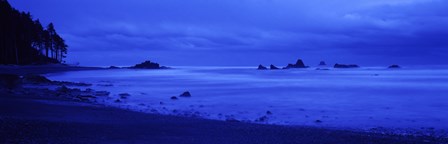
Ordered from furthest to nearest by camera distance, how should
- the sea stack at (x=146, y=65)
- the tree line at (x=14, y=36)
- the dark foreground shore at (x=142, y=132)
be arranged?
1. the sea stack at (x=146, y=65)
2. the tree line at (x=14, y=36)
3. the dark foreground shore at (x=142, y=132)

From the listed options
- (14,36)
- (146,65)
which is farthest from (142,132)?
(146,65)

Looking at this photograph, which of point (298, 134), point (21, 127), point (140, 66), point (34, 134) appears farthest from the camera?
point (140, 66)

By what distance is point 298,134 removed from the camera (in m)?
8.19

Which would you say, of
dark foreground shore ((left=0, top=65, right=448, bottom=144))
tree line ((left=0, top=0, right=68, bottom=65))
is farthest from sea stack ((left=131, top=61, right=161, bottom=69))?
dark foreground shore ((left=0, top=65, right=448, bottom=144))

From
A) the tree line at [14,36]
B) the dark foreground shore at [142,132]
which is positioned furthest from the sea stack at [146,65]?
the dark foreground shore at [142,132]

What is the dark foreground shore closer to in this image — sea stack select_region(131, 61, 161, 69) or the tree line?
the tree line

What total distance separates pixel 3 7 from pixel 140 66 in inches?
2777

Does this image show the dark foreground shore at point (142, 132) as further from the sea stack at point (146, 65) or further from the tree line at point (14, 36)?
the sea stack at point (146, 65)

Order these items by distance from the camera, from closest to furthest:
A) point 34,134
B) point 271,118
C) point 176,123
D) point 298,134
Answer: point 34,134, point 298,134, point 176,123, point 271,118

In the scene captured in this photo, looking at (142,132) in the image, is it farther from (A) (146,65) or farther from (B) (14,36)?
(A) (146,65)

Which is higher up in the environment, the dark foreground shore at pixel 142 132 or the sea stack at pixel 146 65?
the sea stack at pixel 146 65

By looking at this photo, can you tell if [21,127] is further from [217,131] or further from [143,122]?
[217,131]

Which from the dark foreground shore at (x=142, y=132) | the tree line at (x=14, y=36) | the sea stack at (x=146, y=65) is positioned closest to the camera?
the dark foreground shore at (x=142, y=132)

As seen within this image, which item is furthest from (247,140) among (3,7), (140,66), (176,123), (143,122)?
(140,66)
